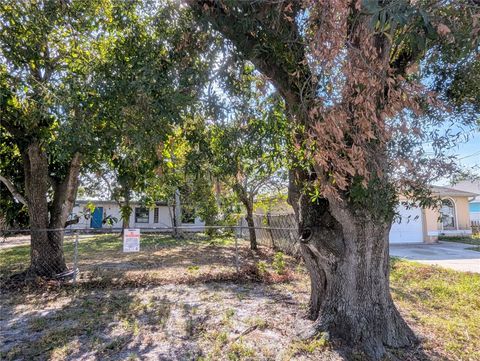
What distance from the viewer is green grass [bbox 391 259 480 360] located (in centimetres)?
460

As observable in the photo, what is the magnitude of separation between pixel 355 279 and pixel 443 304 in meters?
3.13

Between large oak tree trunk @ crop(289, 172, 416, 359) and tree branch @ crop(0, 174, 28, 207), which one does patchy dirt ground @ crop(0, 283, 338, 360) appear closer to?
large oak tree trunk @ crop(289, 172, 416, 359)

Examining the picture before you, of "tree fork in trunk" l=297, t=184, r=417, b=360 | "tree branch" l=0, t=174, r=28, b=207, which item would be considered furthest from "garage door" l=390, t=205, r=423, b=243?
"tree branch" l=0, t=174, r=28, b=207

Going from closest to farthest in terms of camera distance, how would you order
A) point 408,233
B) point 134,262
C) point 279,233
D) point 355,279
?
point 355,279 < point 134,262 < point 279,233 < point 408,233

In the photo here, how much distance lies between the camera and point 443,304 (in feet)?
21.0

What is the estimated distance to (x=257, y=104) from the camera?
4.93 meters

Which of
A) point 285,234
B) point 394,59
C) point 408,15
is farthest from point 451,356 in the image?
point 285,234

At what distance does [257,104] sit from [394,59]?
1.83 m

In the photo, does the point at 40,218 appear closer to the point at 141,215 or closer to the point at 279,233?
the point at 279,233

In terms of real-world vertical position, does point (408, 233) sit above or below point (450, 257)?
above

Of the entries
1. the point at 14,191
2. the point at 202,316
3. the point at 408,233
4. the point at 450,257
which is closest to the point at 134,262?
the point at 14,191

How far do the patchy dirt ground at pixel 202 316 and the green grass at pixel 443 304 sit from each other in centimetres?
2

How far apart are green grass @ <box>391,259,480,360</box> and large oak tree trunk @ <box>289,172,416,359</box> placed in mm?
590

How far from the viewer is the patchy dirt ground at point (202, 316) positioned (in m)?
4.18
